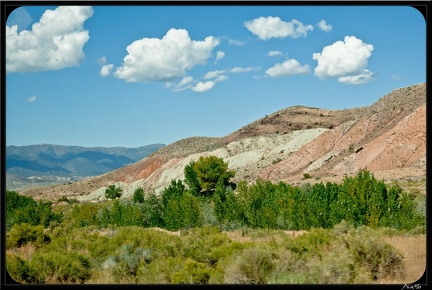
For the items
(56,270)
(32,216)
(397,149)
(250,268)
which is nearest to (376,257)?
(250,268)

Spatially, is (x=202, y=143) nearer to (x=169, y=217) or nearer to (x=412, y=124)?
(x=412, y=124)

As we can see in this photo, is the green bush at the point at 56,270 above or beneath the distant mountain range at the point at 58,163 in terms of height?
beneath

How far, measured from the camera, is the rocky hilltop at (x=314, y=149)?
152ft

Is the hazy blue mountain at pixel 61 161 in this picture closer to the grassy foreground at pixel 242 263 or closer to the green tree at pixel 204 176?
the green tree at pixel 204 176

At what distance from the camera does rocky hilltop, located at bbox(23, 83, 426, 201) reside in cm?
4628

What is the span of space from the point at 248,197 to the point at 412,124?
2572cm

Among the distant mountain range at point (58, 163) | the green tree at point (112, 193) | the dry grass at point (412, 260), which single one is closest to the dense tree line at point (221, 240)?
the dry grass at point (412, 260)

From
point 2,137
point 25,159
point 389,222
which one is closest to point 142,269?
point 2,137

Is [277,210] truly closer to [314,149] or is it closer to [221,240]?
[221,240]

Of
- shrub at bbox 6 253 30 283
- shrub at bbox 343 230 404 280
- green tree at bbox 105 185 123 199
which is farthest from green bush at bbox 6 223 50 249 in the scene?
green tree at bbox 105 185 123 199

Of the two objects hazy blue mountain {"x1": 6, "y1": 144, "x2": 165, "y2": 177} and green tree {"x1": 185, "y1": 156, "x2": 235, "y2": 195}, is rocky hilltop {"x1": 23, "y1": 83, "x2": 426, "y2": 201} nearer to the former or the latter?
green tree {"x1": 185, "y1": 156, "x2": 235, "y2": 195}

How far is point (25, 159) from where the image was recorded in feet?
386

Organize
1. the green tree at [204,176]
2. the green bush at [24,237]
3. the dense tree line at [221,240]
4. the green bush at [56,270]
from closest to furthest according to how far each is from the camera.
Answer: the dense tree line at [221,240]
the green bush at [56,270]
the green bush at [24,237]
the green tree at [204,176]

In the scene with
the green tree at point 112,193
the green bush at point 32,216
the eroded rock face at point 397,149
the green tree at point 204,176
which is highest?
the eroded rock face at point 397,149
